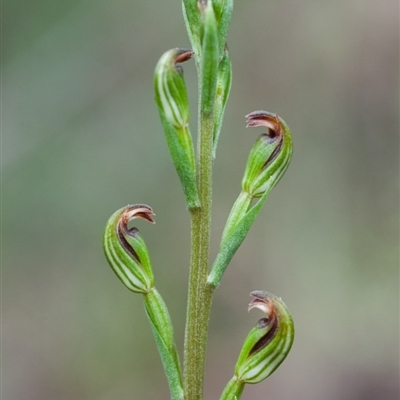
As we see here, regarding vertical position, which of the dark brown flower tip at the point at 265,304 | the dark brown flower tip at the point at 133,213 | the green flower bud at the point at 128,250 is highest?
the dark brown flower tip at the point at 133,213

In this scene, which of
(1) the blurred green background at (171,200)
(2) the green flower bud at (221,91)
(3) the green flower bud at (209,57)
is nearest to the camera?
(3) the green flower bud at (209,57)

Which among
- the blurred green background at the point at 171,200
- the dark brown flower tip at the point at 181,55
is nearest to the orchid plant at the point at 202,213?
the dark brown flower tip at the point at 181,55

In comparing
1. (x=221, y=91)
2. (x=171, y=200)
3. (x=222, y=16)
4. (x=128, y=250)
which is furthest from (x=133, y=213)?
(x=171, y=200)

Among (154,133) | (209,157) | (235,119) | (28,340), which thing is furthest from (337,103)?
(209,157)

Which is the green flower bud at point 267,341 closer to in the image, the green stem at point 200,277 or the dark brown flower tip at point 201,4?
the green stem at point 200,277

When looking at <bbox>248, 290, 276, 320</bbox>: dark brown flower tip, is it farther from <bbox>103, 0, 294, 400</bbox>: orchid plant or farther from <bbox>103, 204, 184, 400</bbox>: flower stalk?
<bbox>103, 204, 184, 400</bbox>: flower stalk

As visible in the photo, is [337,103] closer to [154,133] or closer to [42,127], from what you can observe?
[154,133]
